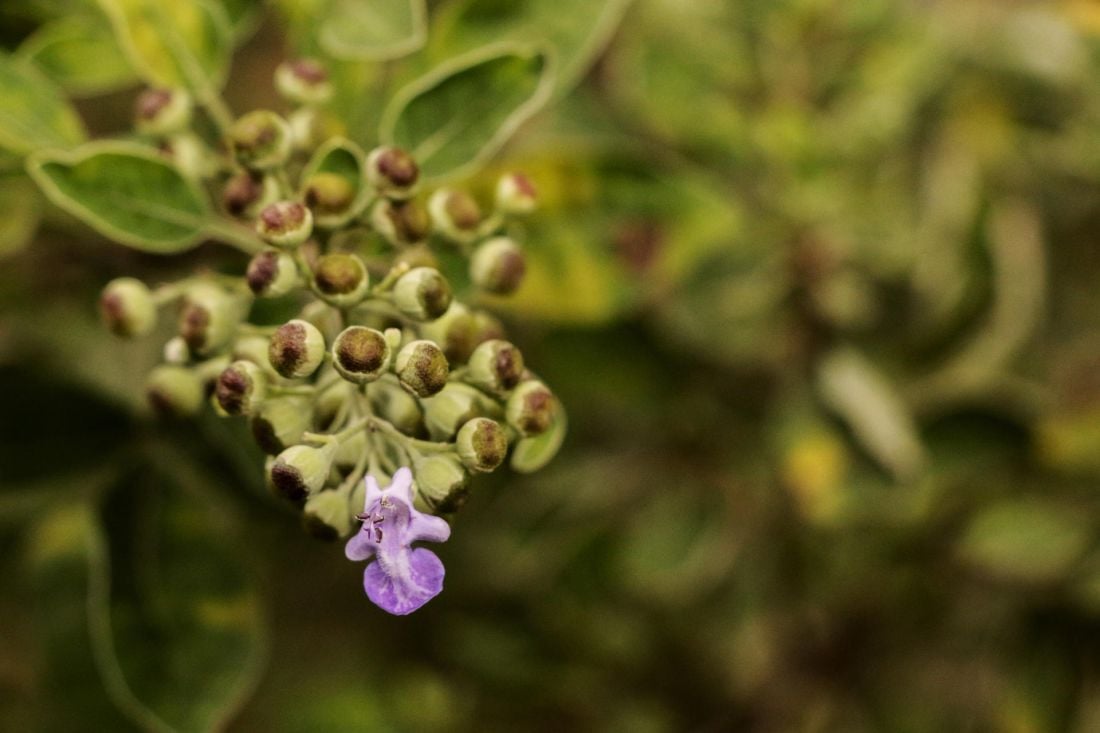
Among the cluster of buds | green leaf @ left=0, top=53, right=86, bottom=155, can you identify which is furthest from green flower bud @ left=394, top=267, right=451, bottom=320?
green leaf @ left=0, top=53, right=86, bottom=155

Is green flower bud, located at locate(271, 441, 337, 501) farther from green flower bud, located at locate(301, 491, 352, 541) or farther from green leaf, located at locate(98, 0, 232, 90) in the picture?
green leaf, located at locate(98, 0, 232, 90)

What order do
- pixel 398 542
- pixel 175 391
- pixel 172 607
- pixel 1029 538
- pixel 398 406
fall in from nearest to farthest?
pixel 398 542
pixel 398 406
pixel 175 391
pixel 172 607
pixel 1029 538

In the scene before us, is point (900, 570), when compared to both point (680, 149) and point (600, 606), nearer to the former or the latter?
point (600, 606)

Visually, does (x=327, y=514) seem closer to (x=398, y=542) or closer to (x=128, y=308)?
(x=398, y=542)

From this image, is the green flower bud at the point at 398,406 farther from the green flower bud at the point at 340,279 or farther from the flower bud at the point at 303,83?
the flower bud at the point at 303,83

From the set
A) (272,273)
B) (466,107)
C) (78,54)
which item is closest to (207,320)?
(272,273)

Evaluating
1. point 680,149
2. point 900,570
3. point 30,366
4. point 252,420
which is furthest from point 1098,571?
point 30,366
